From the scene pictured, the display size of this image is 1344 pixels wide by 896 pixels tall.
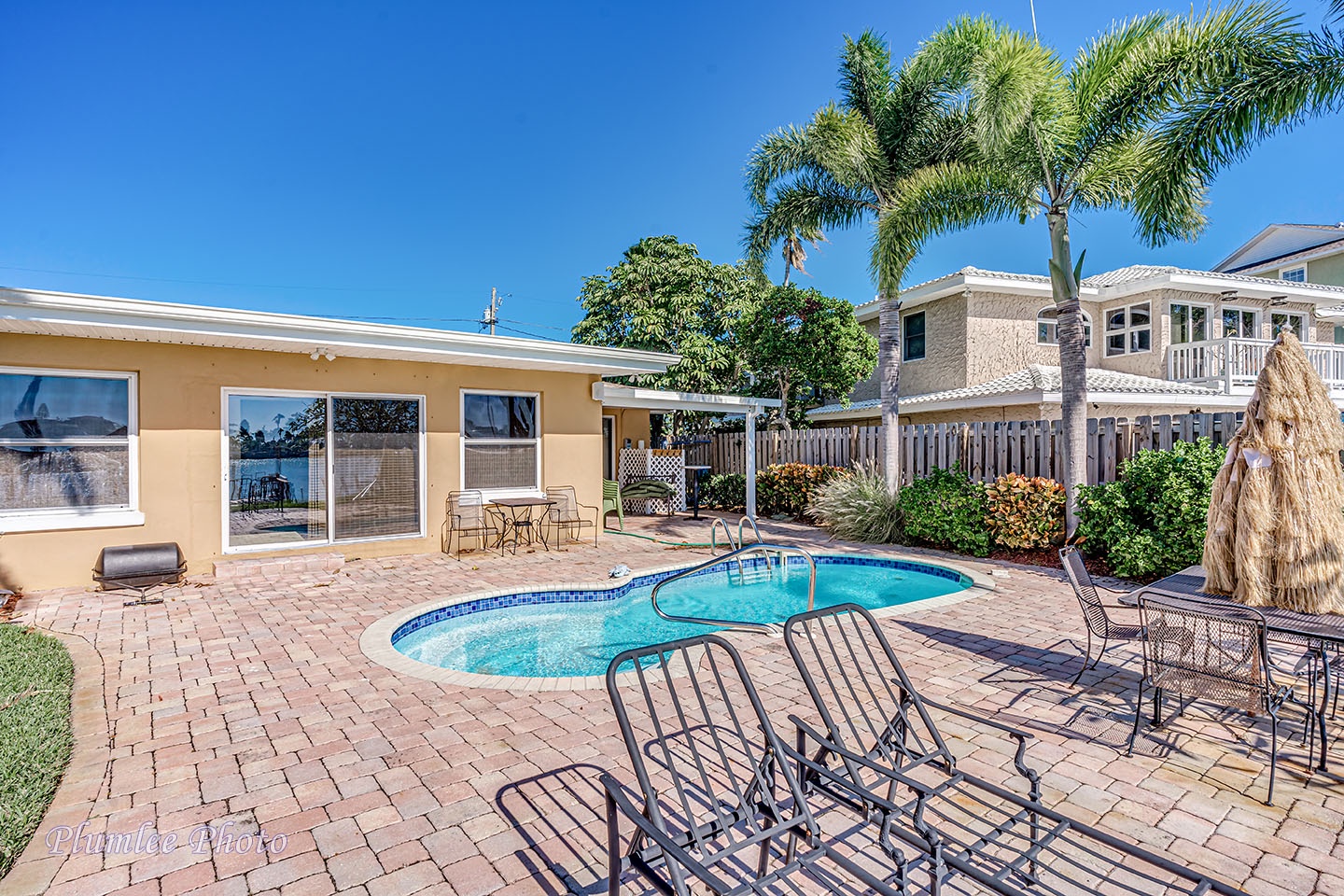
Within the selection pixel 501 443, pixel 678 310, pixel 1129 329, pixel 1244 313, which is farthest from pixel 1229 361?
pixel 501 443

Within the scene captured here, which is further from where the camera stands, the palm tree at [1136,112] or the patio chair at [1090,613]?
the palm tree at [1136,112]

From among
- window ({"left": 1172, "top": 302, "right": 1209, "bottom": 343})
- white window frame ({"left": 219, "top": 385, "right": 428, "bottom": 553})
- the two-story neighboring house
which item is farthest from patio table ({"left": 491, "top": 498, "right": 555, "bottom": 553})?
window ({"left": 1172, "top": 302, "right": 1209, "bottom": 343})

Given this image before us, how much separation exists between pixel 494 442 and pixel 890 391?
711 centimetres

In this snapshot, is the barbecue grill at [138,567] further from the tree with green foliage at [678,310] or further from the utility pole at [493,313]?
the utility pole at [493,313]

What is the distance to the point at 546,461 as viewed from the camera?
10969 mm

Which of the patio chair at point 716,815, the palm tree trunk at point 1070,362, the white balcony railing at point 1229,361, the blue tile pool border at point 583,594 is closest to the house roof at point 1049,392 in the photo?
the white balcony railing at point 1229,361

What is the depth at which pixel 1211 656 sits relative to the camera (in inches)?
133

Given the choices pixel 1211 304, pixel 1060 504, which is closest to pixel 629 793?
pixel 1060 504

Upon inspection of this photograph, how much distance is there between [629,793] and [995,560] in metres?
7.76

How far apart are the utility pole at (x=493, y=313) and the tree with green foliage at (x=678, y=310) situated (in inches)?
630

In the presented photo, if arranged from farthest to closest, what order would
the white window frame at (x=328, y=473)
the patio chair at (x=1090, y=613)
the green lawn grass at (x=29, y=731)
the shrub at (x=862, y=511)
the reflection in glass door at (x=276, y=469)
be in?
1. the shrub at (x=862, y=511)
2. the reflection in glass door at (x=276, y=469)
3. the white window frame at (x=328, y=473)
4. the patio chair at (x=1090, y=613)
5. the green lawn grass at (x=29, y=731)

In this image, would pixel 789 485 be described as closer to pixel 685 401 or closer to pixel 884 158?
pixel 685 401

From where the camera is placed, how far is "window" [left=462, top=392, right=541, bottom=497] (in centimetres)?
1033

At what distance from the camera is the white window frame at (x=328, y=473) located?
8.45 metres
